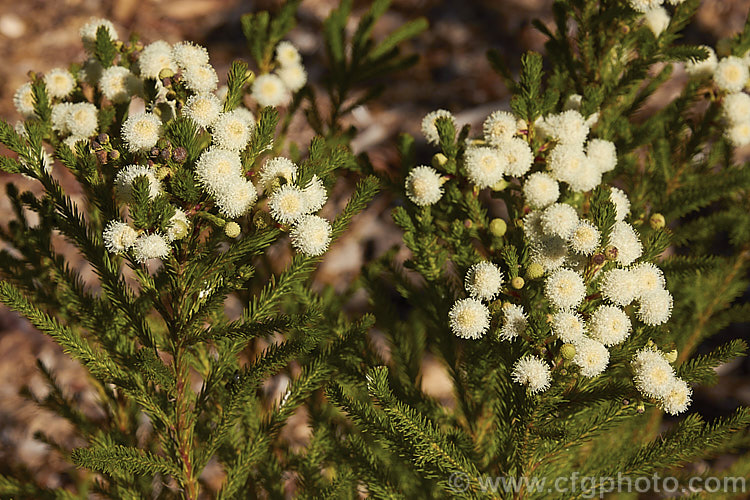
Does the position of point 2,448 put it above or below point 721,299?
below

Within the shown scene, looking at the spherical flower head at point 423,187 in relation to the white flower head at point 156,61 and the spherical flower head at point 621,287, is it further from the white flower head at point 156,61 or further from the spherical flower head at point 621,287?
the white flower head at point 156,61

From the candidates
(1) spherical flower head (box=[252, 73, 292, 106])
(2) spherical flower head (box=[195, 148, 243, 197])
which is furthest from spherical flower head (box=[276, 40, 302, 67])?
(2) spherical flower head (box=[195, 148, 243, 197])

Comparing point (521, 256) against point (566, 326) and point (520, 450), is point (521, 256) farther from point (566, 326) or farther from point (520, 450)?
point (520, 450)

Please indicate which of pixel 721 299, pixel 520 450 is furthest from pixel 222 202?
pixel 721 299

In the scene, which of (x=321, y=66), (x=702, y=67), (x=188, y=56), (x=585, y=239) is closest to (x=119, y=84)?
(x=188, y=56)

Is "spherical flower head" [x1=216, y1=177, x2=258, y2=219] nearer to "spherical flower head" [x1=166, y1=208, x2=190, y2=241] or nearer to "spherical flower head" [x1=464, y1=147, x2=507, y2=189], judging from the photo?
"spherical flower head" [x1=166, y1=208, x2=190, y2=241]

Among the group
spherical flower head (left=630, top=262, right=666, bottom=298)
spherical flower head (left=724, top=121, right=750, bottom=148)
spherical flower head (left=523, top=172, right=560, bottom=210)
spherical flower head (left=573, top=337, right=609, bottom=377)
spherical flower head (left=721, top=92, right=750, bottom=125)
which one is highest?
spherical flower head (left=721, top=92, right=750, bottom=125)
